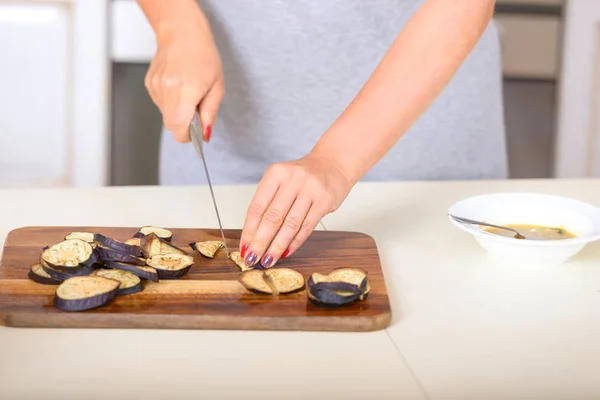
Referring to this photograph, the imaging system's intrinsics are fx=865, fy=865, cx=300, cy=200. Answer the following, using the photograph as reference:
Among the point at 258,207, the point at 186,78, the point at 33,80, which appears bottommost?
the point at 33,80

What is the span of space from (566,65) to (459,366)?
206 centimetres

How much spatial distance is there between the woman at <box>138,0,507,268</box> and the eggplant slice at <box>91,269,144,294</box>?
0.34m

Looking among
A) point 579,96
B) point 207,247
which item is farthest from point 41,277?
point 579,96

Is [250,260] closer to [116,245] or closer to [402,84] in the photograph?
[116,245]

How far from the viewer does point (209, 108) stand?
55.2 inches

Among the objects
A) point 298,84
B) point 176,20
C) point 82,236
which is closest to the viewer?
point 82,236

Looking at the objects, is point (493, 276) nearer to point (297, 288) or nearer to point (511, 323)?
point (511, 323)

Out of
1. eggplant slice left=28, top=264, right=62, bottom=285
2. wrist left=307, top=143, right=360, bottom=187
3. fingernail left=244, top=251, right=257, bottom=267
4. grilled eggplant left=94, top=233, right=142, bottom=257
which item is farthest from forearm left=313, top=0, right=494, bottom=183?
eggplant slice left=28, top=264, right=62, bottom=285

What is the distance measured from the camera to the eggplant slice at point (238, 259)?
1151 millimetres

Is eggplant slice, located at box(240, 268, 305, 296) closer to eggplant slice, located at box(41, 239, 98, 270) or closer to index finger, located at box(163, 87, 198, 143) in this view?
eggplant slice, located at box(41, 239, 98, 270)

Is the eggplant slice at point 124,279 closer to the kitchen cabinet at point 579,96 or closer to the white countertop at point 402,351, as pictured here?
the white countertop at point 402,351

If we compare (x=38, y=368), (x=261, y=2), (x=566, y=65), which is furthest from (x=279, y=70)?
(x=566, y=65)

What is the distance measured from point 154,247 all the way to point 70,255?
11cm

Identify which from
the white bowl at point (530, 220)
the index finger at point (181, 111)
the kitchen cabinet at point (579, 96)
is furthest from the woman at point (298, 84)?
the kitchen cabinet at point (579, 96)
